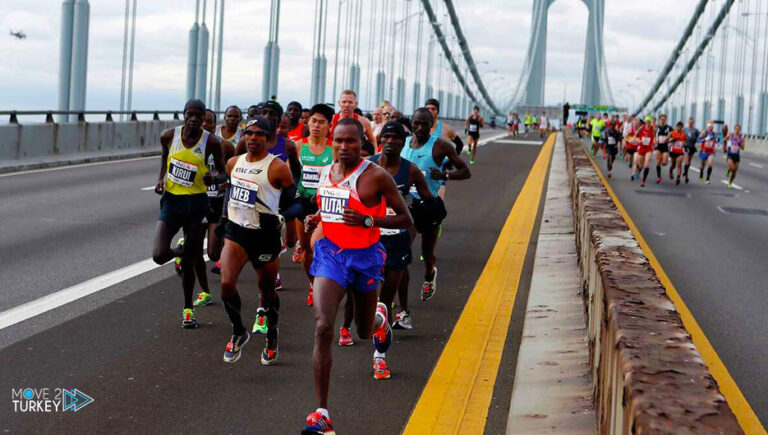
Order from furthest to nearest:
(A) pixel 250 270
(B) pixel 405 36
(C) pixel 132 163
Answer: (B) pixel 405 36 < (C) pixel 132 163 < (A) pixel 250 270

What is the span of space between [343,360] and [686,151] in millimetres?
24761

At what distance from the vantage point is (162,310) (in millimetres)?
8555

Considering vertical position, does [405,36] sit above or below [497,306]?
above

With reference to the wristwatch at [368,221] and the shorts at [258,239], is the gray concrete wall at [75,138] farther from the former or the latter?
the wristwatch at [368,221]

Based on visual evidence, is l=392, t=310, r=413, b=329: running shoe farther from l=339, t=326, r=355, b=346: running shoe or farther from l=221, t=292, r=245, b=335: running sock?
l=221, t=292, r=245, b=335: running sock

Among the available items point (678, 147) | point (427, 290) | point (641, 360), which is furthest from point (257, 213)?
point (678, 147)

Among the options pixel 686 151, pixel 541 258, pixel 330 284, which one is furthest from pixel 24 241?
pixel 686 151

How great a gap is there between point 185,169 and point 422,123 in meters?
2.13

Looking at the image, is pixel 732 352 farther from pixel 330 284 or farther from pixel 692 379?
pixel 692 379

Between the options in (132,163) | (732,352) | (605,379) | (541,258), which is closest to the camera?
(605,379)

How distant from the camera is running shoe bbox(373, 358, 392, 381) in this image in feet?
21.5

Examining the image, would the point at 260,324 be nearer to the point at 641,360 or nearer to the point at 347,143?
the point at 347,143

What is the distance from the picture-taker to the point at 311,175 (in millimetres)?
9820

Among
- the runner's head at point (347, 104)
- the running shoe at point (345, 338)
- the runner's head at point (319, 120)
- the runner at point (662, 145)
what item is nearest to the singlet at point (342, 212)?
the running shoe at point (345, 338)
